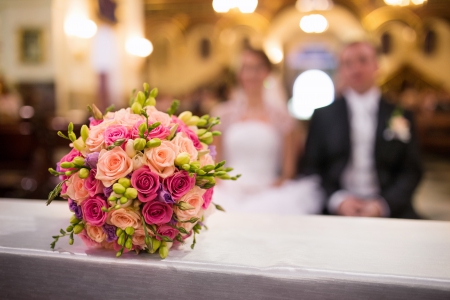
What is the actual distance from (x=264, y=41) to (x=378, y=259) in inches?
505

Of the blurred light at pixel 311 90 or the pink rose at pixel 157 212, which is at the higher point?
the blurred light at pixel 311 90

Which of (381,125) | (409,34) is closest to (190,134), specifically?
(381,125)

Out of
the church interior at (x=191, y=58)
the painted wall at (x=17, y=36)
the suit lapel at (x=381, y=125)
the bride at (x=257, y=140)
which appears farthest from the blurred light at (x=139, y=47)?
the suit lapel at (x=381, y=125)

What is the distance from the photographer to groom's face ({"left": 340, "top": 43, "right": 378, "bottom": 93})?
2.64 m

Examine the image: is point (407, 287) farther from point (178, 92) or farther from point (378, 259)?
point (178, 92)

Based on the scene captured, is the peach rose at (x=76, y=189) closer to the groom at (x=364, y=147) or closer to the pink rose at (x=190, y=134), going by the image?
the pink rose at (x=190, y=134)

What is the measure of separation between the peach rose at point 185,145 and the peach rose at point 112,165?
117 millimetres

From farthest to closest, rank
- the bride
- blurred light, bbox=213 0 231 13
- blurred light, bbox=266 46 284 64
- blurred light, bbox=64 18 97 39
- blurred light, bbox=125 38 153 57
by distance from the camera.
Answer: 1. blurred light, bbox=266 46 284 64
2. blurred light, bbox=125 38 153 57
3. blurred light, bbox=213 0 231 13
4. blurred light, bbox=64 18 97 39
5. the bride

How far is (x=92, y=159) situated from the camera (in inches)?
36.2

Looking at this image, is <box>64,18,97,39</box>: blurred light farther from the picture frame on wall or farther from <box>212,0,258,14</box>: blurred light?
<box>212,0,258,14</box>: blurred light

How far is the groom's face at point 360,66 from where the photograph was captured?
8.68ft

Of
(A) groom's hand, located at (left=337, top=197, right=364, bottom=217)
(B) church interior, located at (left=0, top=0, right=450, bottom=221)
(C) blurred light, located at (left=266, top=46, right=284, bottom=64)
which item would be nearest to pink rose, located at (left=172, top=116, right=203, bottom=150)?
(A) groom's hand, located at (left=337, top=197, right=364, bottom=217)

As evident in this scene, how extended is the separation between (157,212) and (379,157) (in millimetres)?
2064

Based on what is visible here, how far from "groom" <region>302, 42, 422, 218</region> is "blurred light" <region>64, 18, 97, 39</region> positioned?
7588mm
